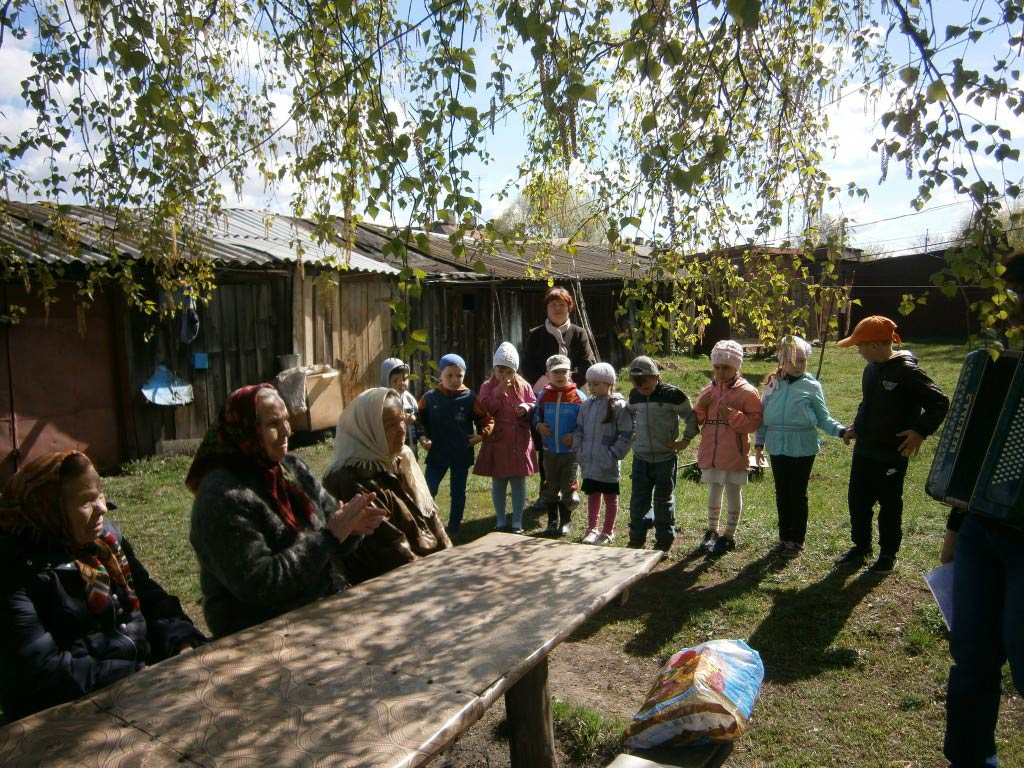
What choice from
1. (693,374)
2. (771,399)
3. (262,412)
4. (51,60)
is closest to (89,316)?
(51,60)

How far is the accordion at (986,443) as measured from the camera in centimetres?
237

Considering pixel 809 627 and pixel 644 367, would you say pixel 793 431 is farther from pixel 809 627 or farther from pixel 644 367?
pixel 809 627

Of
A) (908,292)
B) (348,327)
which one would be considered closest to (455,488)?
(348,327)

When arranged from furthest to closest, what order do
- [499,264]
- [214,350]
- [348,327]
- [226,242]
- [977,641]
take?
[499,264] → [348,327] → [226,242] → [214,350] → [977,641]

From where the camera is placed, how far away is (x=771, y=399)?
5281mm

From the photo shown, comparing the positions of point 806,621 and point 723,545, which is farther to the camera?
point 723,545

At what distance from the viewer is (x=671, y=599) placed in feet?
15.2

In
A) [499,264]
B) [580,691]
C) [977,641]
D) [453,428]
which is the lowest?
[580,691]

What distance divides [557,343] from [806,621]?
3170 millimetres

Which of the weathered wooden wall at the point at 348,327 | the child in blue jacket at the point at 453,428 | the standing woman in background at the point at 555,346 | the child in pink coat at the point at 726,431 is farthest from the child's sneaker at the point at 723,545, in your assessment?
the weathered wooden wall at the point at 348,327

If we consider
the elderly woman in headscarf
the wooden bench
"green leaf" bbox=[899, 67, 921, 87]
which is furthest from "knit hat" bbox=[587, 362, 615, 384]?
the wooden bench

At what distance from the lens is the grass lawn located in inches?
123

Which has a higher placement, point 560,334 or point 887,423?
point 560,334

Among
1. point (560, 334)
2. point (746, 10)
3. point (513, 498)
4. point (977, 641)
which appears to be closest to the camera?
point (746, 10)
